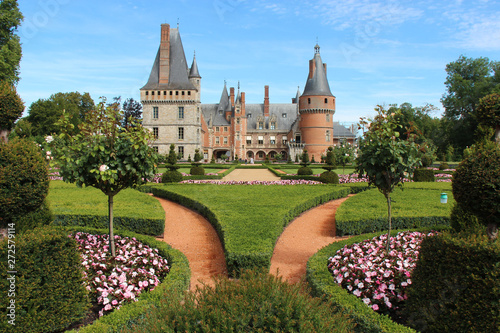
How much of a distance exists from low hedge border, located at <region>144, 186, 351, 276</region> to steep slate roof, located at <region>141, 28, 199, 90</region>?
2977cm

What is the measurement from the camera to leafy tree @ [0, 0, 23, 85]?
19766 mm

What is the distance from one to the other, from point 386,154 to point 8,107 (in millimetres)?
5438

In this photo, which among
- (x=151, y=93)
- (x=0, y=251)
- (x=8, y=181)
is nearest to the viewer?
(x=0, y=251)

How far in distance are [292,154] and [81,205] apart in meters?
44.7

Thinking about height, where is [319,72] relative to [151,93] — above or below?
above

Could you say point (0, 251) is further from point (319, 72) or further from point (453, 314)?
point (319, 72)

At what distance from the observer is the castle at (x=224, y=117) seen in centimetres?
4200

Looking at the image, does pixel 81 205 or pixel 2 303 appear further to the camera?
pixel 81 205

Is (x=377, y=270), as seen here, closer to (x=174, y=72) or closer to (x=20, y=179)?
(x=20, y=179)

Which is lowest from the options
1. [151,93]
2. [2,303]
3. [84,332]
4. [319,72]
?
[84,332]

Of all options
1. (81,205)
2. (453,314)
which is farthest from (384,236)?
(81,205)

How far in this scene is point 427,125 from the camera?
5275 centimetres

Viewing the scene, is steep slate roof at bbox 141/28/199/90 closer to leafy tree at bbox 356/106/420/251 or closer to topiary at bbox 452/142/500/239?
leafy tree at bbox 356/106/420/251

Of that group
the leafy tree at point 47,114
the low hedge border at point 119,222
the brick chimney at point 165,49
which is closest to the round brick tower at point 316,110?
the brick chimney at point 165,49
